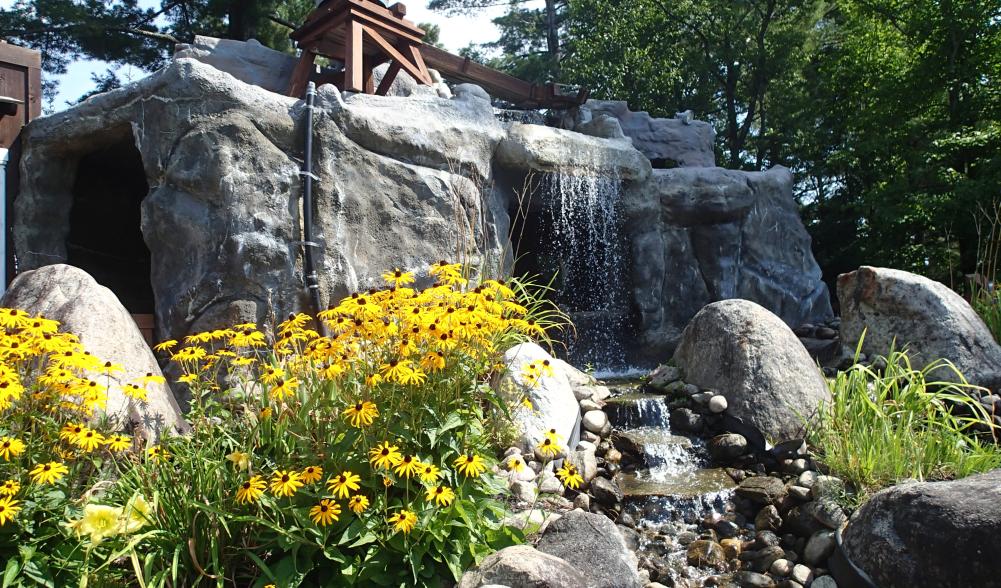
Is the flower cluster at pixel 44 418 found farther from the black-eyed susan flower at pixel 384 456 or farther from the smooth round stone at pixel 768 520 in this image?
the smooth round stone at pixel 768 520

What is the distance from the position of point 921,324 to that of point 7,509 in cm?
560

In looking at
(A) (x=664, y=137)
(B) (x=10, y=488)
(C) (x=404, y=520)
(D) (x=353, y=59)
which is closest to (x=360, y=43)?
(D) (x=353, y=59)

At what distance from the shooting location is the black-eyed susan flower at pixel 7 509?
200cm

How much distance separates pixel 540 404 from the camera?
156 inches

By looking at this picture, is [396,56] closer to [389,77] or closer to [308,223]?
[389,77]

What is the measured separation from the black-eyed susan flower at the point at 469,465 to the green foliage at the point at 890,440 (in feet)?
6.84

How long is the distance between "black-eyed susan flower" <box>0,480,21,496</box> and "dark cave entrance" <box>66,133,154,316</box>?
4945 mm

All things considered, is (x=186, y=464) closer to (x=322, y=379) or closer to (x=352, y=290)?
(x=322, y=379)

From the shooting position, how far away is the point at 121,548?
88.7 inches

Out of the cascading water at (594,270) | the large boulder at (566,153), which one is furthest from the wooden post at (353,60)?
the cascading water at (594,270)

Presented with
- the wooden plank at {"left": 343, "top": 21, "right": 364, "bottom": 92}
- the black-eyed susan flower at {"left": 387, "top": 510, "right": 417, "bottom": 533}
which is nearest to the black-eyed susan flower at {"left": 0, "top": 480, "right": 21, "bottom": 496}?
the black-eyed susan flower at {"left": 387, "top": 510, "right": 417, "bottom": 533}

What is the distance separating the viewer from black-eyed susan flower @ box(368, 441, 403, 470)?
2154mm

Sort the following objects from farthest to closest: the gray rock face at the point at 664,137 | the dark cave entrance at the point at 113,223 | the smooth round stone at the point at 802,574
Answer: the gray rock face at the point at 664,137, the dark cave entrance at the point at 113,223, the smooth round stone at the point at 802,574

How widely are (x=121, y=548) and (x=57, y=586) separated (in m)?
0.21
